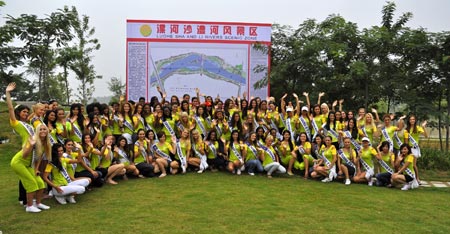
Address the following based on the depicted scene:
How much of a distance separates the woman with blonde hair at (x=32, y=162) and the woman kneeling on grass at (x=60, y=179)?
0.22 meters

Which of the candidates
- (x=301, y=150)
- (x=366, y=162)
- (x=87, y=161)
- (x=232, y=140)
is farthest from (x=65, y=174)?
(x=366, y=162)

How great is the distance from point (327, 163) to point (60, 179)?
4996mm

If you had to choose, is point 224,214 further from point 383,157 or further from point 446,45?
point 446,45

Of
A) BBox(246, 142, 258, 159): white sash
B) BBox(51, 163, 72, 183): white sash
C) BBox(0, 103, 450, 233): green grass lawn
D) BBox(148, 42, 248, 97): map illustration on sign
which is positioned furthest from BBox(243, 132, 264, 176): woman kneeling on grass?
BBox(51, 163, 72, 183): white sash

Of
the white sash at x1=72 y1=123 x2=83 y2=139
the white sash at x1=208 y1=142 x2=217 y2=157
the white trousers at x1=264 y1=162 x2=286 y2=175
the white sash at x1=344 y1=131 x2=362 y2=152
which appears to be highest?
the white sash at x1=72 y1=123 x2=83 y2=139

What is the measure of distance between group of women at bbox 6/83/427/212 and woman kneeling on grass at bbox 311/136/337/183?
0.02 metres

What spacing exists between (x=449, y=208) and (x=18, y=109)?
22.1ft

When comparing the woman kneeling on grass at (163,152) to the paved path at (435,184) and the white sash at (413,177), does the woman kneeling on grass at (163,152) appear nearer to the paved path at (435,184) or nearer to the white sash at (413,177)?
the white sash at (413,177)

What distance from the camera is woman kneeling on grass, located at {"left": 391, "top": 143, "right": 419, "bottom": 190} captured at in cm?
735

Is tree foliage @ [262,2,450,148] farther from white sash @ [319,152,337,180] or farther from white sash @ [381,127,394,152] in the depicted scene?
white sash @ [319,152,337,180]

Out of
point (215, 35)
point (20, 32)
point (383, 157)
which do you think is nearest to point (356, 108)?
point (383, 157)

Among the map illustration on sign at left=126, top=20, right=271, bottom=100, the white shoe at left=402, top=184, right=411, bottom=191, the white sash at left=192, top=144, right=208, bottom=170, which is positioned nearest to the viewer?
the white shoe at left=402, top=184, right=411, bottom=191

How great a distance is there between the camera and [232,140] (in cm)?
834

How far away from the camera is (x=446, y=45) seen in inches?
381
